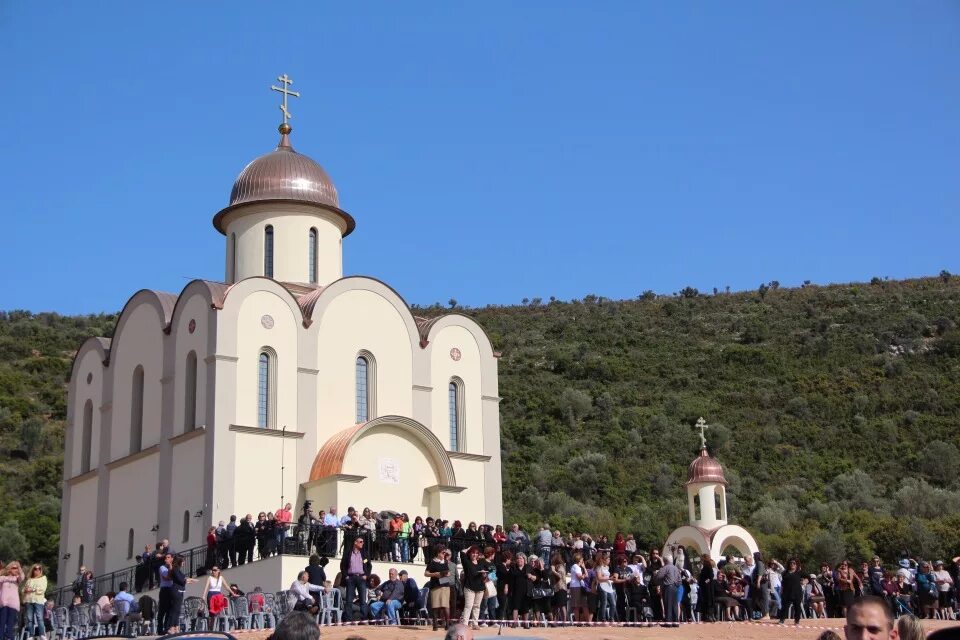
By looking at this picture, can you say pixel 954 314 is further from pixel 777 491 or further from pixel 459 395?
pixel 459 395

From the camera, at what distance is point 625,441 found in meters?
64.5

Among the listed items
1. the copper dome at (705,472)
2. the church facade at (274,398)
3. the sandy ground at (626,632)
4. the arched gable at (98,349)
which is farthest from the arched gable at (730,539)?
the arched gable at (98,349)

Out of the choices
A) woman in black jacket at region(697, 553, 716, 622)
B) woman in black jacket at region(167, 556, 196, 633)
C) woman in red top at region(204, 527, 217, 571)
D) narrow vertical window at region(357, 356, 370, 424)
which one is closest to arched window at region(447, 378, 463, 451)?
narrow vertical window at region(357, 356, 370, 424)

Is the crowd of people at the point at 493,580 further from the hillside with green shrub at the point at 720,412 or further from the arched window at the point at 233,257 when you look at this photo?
the hillside with green shrub at the point at 720,412

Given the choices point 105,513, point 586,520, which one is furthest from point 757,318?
point 105,513

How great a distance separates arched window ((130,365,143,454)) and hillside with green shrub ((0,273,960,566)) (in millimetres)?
17659

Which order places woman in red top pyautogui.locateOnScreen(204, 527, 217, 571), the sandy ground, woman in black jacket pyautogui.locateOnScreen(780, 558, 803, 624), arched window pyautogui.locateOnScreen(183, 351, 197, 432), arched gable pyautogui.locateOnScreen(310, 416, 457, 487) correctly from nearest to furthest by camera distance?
1. the sandy ground
2. woman in black jacket pyautogui.locateOnScreen(780, 558, 803, 624)
3. woman in red top pyautogui.locateOnScreen(204, 527, 217, 571)
4. arched gable pyautogui.locateOnScreen(310, 416, 457, 487)
5. arched window pyautogui.locateOnScreen(183, 351, 197, 432)

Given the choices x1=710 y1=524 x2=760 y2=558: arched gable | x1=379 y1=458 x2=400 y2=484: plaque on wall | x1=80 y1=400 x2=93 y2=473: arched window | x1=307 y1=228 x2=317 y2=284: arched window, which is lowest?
x1=710 y1=524 x2=760 y2=558: arched gable

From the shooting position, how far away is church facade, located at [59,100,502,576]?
100 ft

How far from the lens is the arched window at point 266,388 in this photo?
31078mm

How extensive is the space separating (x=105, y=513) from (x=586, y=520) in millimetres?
23359

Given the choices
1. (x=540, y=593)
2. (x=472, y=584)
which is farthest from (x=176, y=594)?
(x=540, y=593)

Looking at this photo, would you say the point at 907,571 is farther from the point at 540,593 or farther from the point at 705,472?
the point at 705,472

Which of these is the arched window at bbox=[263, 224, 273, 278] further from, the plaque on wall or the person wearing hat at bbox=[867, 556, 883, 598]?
the person wearing hat at bbox=[867, 556, 883, 598]
